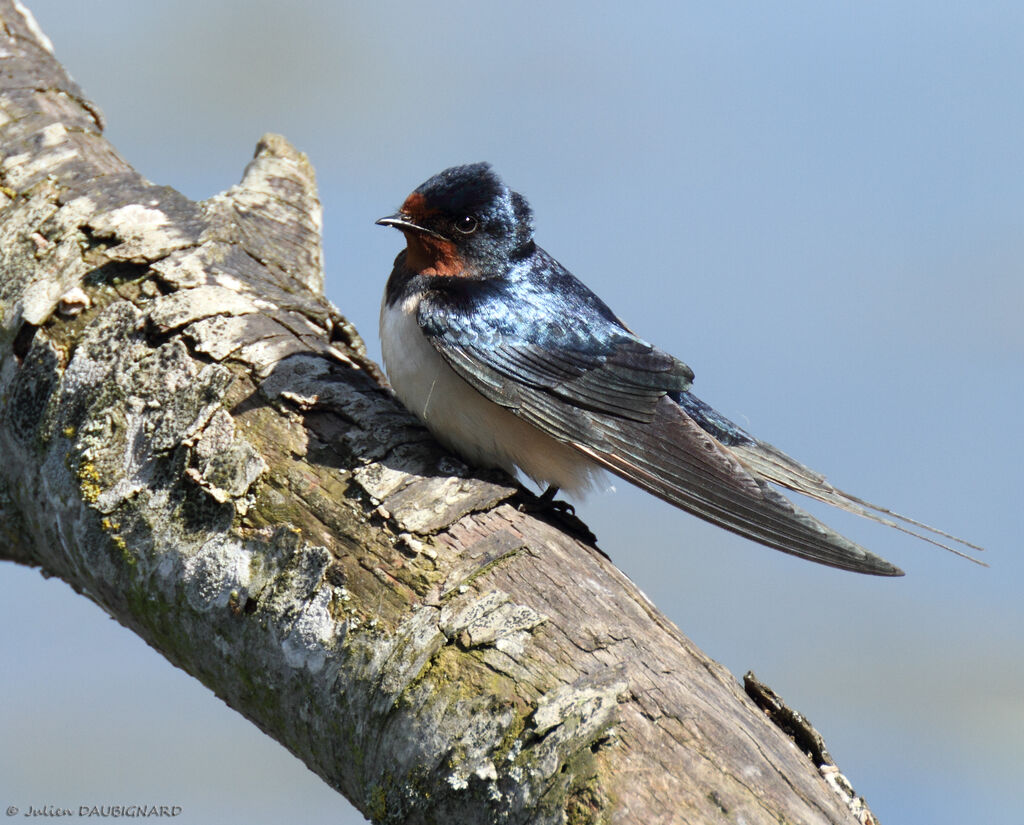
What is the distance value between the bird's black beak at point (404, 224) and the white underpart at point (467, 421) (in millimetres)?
188

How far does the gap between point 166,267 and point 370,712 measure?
1060mm

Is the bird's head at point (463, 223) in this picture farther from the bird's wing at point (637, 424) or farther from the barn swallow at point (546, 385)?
the bird's wing at point (637, 424)

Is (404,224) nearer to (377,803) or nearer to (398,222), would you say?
(398,222)

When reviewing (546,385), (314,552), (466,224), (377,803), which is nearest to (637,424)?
(546,385)

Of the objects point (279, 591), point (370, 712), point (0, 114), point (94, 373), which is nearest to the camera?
point (370, 712)

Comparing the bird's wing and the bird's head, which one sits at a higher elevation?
the bird's head

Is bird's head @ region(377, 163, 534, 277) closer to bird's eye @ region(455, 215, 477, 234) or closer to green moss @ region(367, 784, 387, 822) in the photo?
bird's eye @ region(455, 215, 477, 234)

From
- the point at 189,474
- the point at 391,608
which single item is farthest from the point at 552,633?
the point at 189,474

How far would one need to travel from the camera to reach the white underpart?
6.61ft

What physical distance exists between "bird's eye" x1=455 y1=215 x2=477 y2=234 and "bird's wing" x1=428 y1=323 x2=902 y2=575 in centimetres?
35

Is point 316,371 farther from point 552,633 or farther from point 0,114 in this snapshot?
point 0,114

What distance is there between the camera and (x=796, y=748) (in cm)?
148

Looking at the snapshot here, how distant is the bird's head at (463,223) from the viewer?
2.34 meters

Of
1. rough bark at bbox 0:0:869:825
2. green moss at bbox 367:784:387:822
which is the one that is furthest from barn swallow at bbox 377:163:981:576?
green moss at bbox 367:784:387:822
